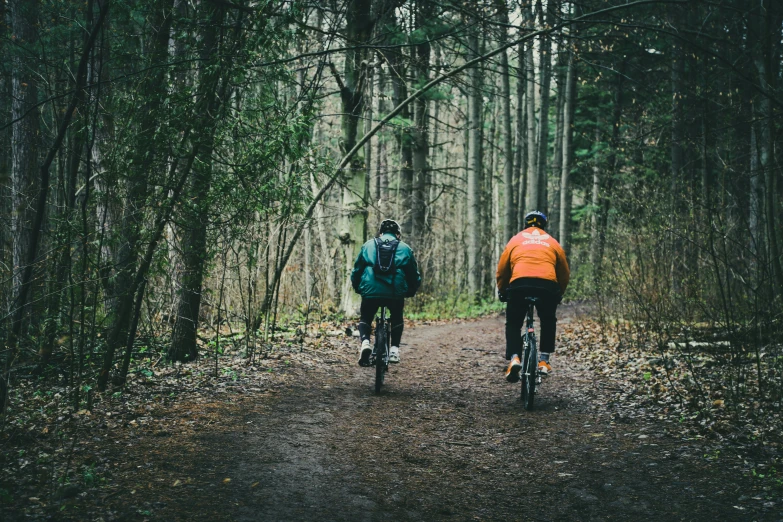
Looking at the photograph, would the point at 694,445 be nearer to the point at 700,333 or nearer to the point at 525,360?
the point at 525,360

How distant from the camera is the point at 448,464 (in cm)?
520

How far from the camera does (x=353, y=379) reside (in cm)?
881

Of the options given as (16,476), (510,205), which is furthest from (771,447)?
(510,205)

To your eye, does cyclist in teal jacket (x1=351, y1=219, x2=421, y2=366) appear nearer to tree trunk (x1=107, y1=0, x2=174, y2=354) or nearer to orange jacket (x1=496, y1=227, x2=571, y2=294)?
orange jacket (x1=496, y1=227, x2=571, y2=294)

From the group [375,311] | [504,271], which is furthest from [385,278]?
[504,271]

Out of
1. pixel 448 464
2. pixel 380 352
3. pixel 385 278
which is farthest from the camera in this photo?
pixel 385 278

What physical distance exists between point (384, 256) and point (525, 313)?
72.8 inches

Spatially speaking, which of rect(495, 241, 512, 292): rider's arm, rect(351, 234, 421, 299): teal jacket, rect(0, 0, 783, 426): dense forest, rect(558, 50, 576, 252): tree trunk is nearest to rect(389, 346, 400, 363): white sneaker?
rect(351, 234, 421, 299): teal jacket

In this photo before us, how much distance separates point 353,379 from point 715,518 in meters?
5.49

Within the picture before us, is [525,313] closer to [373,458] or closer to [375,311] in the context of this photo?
[375,311]

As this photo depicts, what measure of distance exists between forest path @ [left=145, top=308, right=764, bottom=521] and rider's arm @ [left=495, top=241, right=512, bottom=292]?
141 centimetres

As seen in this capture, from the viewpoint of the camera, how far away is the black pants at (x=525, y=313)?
7.04 m

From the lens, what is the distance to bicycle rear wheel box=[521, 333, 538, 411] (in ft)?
22.5

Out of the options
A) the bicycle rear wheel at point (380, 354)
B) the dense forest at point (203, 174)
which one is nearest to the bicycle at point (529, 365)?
the dense forest at point (203, 174)
